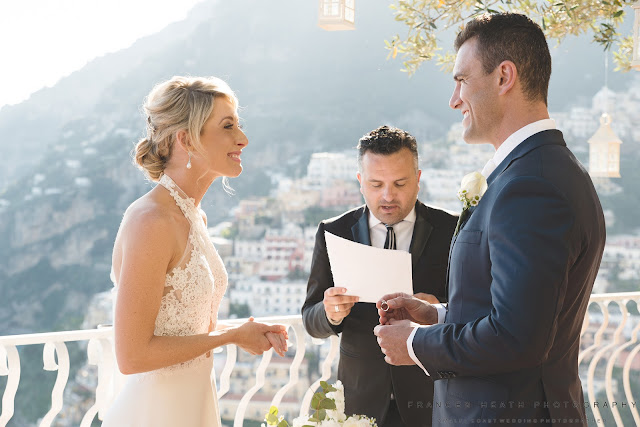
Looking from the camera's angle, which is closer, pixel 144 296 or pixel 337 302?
pixel 144 296

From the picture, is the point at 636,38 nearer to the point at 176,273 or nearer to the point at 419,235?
the point at 419,235

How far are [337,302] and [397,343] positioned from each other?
0.56 meters

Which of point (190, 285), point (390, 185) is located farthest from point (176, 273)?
point (390, 185)

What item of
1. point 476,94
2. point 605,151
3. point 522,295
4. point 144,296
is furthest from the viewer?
point 605,151

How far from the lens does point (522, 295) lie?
1.26 m

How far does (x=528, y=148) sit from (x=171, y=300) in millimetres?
1176

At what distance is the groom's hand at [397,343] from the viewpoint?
4.96 ft

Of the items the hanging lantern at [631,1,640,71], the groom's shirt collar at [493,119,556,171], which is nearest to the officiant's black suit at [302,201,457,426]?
the groom's shirt collar at [493,119,556,171]

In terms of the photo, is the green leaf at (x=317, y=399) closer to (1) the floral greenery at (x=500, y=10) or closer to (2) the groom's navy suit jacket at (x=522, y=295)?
(2) the groom's navy suit jacket at (x=522, y=295)

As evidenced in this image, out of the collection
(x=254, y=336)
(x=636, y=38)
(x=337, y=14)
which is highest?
(x=337, y=14)

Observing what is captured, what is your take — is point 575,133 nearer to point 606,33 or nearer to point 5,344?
point 606,33

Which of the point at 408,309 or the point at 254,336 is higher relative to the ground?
the point at 408,309

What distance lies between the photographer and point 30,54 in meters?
25.5

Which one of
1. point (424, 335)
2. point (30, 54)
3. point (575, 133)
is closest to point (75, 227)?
point (30, 54)
